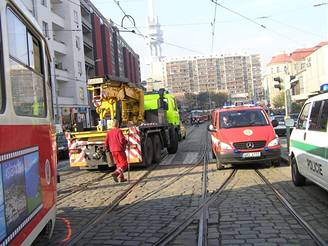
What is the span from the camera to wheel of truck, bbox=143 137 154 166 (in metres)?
16.2

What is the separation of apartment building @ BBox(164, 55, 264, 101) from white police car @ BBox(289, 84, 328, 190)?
60300 mm

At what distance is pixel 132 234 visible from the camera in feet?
22.6

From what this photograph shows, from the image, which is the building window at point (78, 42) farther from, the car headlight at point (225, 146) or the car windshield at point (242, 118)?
the car headlight at point (225, 146)

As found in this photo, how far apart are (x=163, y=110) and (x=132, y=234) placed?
14.4m

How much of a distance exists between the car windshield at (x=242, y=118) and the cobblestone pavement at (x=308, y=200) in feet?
9.41

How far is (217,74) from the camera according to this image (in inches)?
3083

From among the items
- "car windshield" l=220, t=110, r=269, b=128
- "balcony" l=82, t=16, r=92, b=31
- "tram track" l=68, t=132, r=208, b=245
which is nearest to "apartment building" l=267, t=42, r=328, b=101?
"balcony" l=82, t=16, r=92, b=31

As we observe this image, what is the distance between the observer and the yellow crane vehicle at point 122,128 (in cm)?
1530

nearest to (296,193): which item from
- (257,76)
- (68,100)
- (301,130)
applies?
(301,130)

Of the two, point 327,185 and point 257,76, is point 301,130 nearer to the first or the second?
point 327,185

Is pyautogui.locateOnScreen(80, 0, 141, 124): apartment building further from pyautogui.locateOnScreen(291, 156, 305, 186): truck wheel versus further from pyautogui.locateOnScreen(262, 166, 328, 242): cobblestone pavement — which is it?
pyautogui.locateOnScreen(291, 156, 305, 186): truck wheel

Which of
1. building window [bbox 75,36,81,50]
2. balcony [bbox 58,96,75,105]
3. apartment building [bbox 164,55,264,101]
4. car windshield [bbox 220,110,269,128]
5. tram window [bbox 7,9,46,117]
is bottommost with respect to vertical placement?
car windshield [bbox 220,110,269,128]

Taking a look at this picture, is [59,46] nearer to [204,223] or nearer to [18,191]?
[204,223]

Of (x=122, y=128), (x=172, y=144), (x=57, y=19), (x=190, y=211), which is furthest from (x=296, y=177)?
(x=57, y=19)
